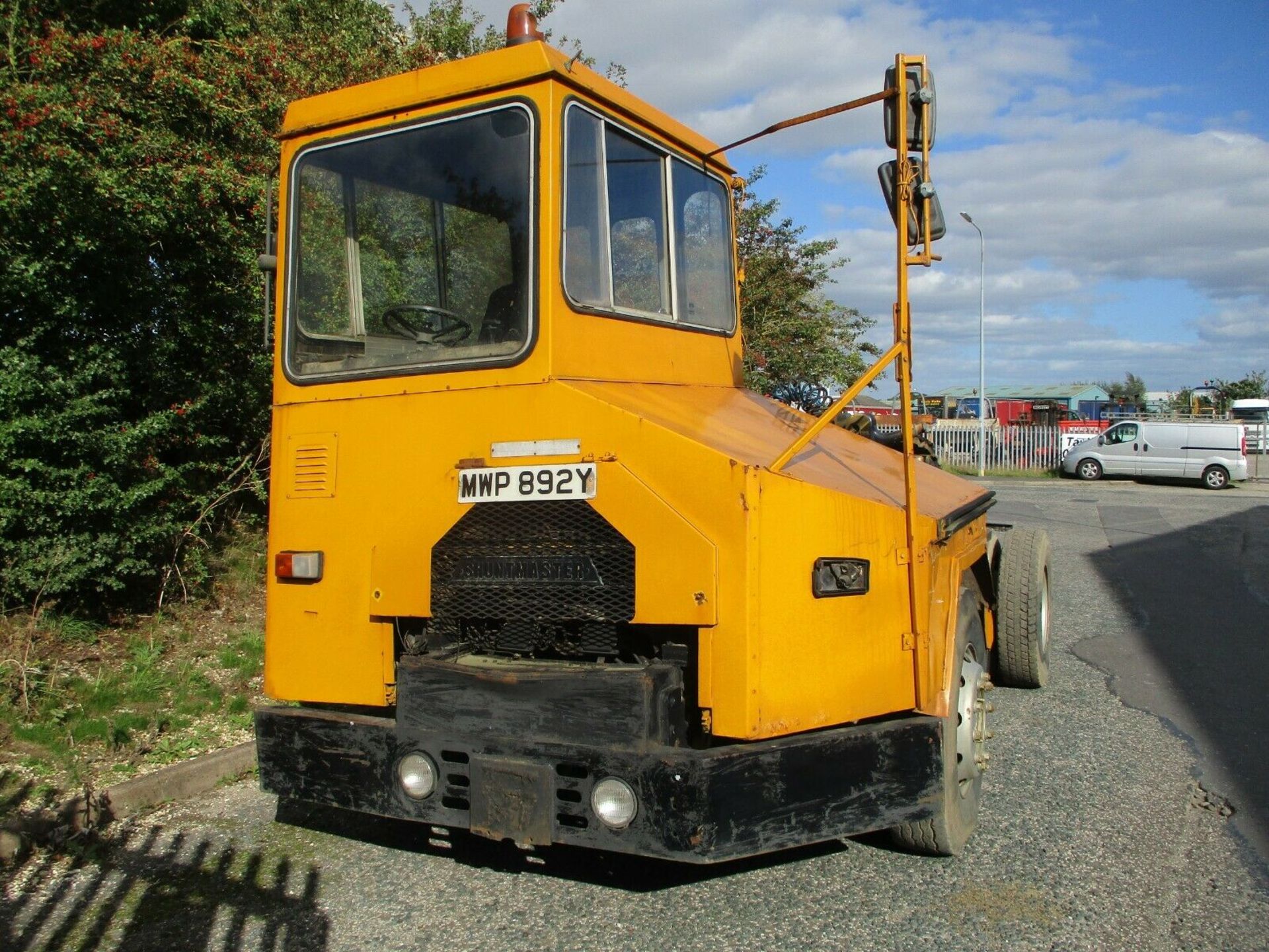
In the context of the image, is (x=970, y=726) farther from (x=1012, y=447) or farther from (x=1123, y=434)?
(x=1012, y=447)

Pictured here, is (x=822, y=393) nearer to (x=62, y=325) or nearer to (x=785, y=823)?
(x=785, y=823)

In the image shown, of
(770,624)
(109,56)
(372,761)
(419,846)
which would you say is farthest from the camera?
(109,56)

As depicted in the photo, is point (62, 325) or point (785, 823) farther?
point (62, 325)

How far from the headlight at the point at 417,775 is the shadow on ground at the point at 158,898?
583 millimetres

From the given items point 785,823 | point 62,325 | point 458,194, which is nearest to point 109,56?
point 62,325

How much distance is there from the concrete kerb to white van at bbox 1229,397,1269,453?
36.5 metres

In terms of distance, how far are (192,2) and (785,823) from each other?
8.88 metres

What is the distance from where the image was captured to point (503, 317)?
356 cm

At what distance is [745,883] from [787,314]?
1130 centimetres

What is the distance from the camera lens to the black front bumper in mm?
3006

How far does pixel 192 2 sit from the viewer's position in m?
8.96

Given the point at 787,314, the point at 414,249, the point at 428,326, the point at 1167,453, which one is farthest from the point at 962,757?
the point at 1167,453

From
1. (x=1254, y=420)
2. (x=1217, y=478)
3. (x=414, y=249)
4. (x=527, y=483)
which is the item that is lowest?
(x=527, y=483)

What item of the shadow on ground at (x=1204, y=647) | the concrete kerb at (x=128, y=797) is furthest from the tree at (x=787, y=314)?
the concrete kerb at (x=128, y=797)
